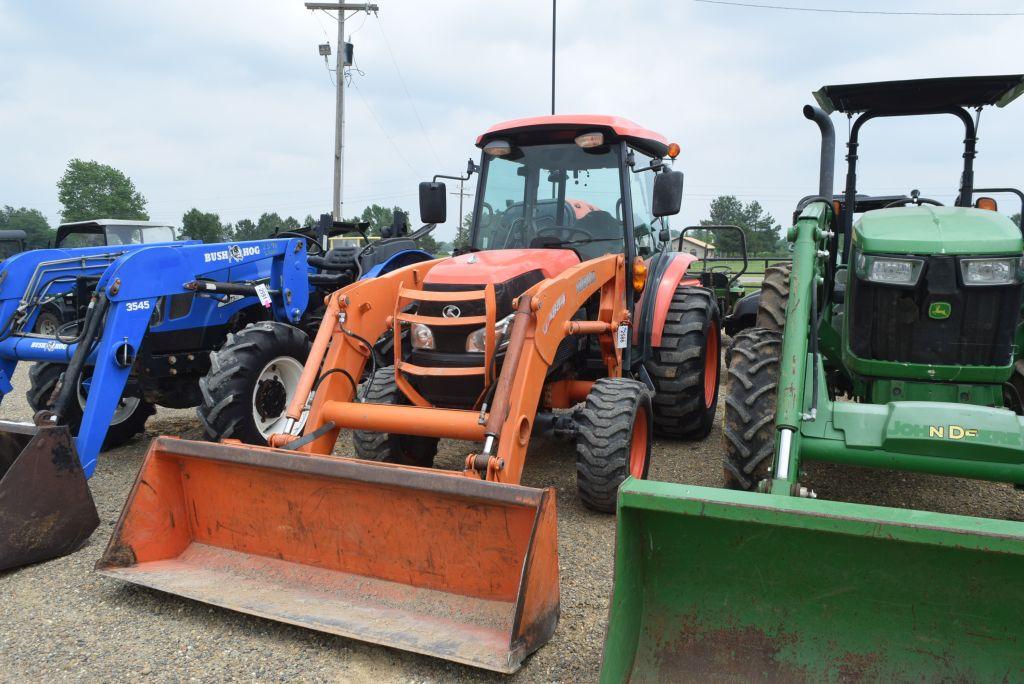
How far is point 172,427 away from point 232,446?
390cm

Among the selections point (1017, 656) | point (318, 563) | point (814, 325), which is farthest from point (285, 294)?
point (1017, 656)

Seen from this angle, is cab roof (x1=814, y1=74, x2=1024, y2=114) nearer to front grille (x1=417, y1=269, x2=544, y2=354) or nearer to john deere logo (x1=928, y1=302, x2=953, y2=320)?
john deere logo (x1=928, y1=302, x2=953, y2=320)

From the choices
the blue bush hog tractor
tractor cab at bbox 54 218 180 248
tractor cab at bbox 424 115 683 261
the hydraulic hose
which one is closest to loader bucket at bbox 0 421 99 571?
the blue bush hog tractor

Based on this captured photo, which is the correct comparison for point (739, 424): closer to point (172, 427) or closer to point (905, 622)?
point (905, 622)

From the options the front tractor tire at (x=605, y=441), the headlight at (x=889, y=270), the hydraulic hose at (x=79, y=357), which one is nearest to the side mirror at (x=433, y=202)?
the front tractor tire at (x=605, y=441)

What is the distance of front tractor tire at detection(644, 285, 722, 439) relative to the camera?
5367 mm

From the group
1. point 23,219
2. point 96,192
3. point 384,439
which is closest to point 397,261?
point 384,439

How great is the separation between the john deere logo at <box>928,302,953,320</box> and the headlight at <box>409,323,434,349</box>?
251 centimetres

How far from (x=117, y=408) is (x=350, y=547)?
3456mm

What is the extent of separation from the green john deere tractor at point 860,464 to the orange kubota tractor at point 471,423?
548 mm

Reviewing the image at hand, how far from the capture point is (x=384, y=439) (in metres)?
4.63

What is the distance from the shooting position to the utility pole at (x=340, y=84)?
20891 millimetres

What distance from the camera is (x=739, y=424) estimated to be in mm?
4012

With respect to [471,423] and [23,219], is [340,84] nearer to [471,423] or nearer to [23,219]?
[471,423]
